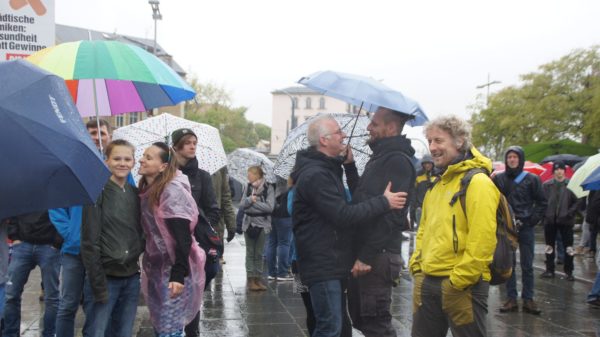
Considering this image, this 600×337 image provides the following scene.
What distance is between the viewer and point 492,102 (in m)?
43.9

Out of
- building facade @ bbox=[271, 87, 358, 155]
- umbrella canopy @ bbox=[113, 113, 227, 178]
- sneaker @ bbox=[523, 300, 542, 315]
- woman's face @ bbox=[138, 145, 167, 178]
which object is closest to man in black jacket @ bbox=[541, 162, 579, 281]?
sneaker @ bbox=[523, 300, 542, 315]

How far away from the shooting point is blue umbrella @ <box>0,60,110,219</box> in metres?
2.40

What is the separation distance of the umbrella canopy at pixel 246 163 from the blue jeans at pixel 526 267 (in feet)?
11.9

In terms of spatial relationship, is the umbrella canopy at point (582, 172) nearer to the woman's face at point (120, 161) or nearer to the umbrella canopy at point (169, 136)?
the umbrella canopy at point (169, 136)

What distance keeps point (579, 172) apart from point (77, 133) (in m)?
8.79

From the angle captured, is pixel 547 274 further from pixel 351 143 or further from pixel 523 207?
pixel 351 143

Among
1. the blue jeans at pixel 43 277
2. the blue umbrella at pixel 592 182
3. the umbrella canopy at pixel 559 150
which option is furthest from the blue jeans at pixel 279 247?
the umbrella canopy at pixel 559 150

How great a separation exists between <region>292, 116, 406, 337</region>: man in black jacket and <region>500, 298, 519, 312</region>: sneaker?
4.08 m

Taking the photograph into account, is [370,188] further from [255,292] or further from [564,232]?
[564,232]

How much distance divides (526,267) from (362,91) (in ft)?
14.6

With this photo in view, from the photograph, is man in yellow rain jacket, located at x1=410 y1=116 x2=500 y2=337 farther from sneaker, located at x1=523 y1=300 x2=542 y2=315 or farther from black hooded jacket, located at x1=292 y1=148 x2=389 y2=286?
sneaker, located at x1=523 y1=300 x2=542 y2=315

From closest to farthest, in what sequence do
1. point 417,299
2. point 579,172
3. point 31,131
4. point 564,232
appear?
point 31,131 → point 417,299 → point 579,172 → point 564,232

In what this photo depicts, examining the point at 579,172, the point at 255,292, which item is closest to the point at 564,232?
the point at 579,172

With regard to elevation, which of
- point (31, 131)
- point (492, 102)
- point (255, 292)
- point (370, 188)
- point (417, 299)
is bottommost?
point (255, 292)
